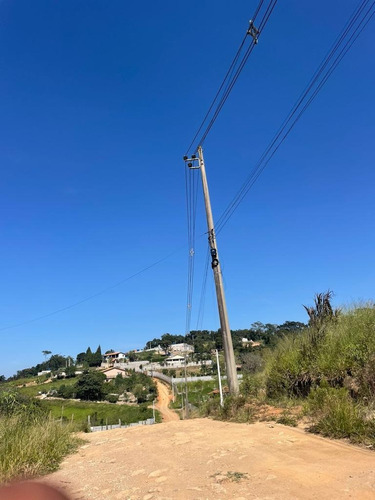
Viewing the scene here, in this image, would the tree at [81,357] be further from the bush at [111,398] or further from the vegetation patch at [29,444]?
the vegetation patch at [29,444]

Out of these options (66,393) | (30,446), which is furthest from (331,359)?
(66,393)

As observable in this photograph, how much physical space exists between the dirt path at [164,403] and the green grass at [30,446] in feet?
141

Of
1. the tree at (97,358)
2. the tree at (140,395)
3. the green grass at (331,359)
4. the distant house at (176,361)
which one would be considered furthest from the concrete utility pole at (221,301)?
the tree at (97,358)

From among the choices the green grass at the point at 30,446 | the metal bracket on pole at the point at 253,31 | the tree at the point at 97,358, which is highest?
the tree at the point at 97,358

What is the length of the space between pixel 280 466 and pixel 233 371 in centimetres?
669

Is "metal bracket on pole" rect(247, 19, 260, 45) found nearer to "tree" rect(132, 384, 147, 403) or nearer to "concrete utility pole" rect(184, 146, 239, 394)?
"concrete utility pole" rect(184, 146, 239, 394)

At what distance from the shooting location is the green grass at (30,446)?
496 cm

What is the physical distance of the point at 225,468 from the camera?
4.44 metres

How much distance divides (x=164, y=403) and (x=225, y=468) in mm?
66740

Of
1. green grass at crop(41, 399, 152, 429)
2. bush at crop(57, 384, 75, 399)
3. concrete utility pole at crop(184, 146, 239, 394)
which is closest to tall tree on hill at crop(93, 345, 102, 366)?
bush at crop(57, 384, 75, 399)

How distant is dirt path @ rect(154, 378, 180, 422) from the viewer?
5022 cm

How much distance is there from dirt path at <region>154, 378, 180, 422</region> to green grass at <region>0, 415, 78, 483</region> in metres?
43.0

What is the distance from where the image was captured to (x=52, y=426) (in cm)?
688

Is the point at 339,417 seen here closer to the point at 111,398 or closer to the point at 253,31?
the point at 253,31
